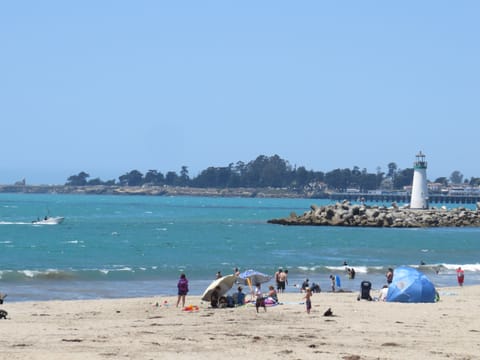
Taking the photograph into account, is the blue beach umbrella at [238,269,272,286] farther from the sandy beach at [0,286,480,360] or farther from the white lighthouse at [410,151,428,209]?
the white lighthouse at [410,151,428,209]

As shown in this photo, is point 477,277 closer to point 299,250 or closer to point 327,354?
point 299,250

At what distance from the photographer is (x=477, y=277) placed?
4425cm

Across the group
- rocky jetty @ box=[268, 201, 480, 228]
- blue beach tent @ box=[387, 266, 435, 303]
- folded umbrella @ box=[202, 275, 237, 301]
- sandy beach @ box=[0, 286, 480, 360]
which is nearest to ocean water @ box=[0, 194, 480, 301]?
rocky jetty @ box=[268, 201, 480, 228]

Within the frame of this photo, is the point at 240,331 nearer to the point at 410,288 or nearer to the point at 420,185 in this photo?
the point at 410,288

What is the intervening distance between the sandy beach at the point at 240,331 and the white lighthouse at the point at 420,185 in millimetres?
71098

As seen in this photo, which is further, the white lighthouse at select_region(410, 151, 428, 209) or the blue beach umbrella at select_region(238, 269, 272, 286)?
the white lighthouse at select_region(410, 151, 428, 209)

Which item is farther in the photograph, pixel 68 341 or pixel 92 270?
pixel 92 270

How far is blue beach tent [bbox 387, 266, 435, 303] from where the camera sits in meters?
28.1

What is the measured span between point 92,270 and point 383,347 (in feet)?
88.0

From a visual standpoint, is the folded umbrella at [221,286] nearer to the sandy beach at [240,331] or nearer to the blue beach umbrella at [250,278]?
the sandy beach at [240,331]

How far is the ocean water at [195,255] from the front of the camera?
125ft

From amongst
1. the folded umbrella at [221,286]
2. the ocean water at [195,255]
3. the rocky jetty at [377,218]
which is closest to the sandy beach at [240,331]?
the folded umbrella at [221,286]

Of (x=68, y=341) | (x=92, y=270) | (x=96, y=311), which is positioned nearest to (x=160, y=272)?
(x=92, y=270)

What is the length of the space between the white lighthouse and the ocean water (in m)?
6.35
